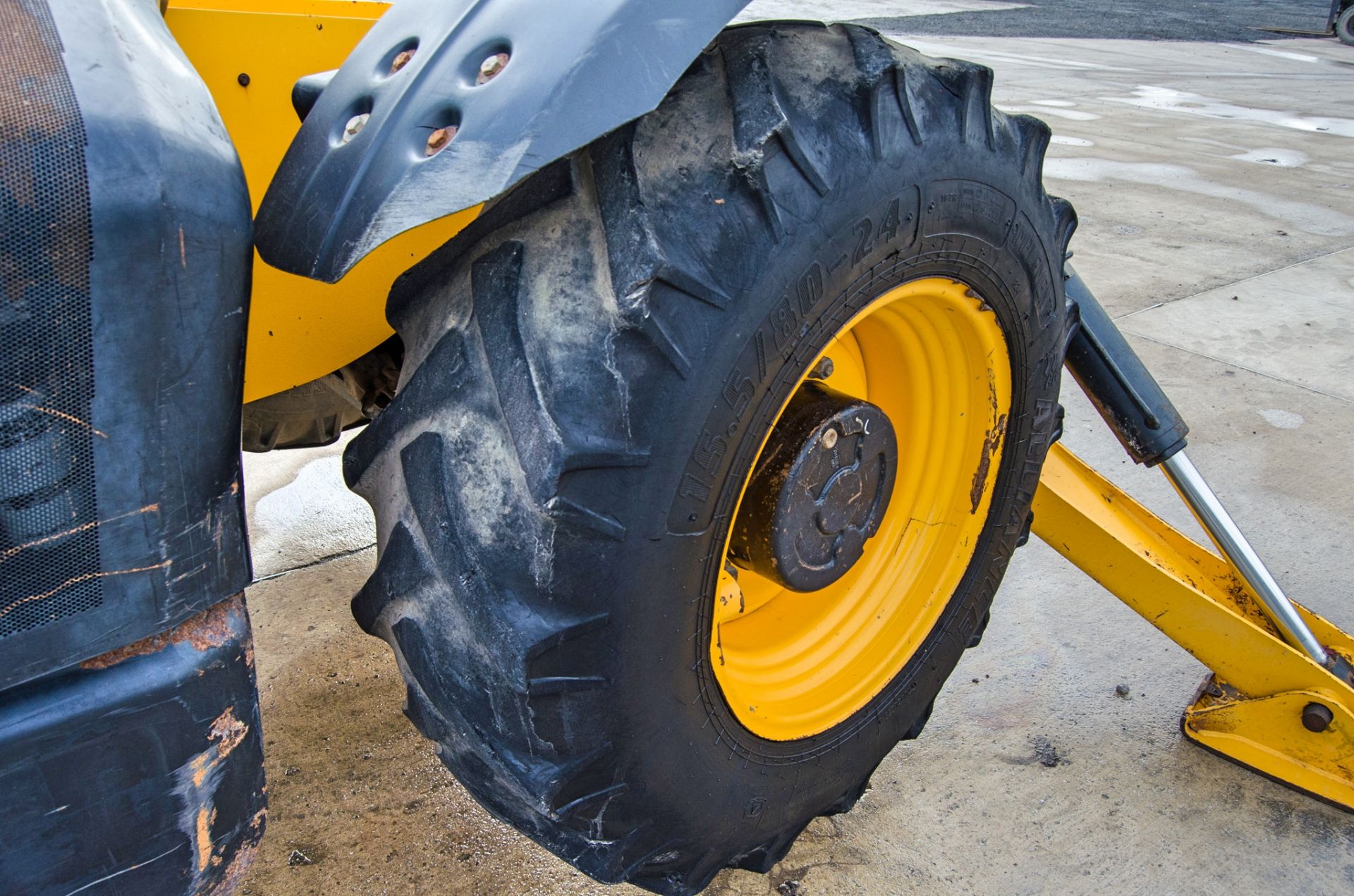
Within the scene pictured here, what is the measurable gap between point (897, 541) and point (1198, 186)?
558 centimetres

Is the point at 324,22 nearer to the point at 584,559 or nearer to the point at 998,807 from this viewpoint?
the point at 584,559

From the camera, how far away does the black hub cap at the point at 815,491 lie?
137cm

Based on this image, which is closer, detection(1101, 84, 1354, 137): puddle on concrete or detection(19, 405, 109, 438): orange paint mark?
detection(19, 405, 109, 438): orange paint mark

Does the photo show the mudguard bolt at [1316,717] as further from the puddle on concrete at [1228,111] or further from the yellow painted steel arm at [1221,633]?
the puddle on concrete at [1228,111]

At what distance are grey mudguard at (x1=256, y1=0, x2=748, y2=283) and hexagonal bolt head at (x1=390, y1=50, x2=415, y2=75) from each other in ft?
0.04

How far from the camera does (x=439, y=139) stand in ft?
3.05

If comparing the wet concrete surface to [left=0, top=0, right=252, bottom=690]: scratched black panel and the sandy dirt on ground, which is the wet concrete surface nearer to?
the sandy dirt on ground

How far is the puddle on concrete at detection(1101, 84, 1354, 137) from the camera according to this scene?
841 cm

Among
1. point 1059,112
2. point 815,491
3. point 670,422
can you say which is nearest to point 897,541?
point 815,491

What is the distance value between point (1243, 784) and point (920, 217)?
1.43 meters

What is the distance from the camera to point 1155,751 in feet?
6.82

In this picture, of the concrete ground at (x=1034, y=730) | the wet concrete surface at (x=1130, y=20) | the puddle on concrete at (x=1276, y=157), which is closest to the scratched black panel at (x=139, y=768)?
the concrete ground at (x=1034, y=730)

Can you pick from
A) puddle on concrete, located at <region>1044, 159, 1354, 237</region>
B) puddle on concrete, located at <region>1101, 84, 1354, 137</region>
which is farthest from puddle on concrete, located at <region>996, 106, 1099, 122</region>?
puddle on concrete, located at <region>1044, 159, 1354, 237</region>

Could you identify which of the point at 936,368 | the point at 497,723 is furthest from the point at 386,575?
the point at 936,368
